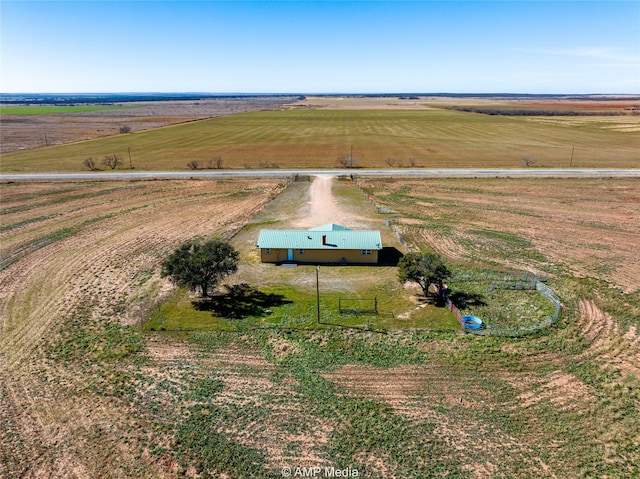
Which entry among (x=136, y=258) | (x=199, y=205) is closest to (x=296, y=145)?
(x=199, y=205)

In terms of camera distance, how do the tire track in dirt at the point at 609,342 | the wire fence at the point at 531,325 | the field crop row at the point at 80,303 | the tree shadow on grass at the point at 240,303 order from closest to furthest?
the field crop row at the point at 80,303 < the tire track in dirt at the point at 609,342 < the wire fence at the point at 531,325 < the tree shadow on grass at the point at 240,303

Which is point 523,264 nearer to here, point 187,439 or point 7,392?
point 187,439

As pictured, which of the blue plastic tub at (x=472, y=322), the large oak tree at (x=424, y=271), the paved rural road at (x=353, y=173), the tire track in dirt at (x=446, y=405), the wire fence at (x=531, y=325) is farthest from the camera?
the paved rural road at (x=353, y=173)

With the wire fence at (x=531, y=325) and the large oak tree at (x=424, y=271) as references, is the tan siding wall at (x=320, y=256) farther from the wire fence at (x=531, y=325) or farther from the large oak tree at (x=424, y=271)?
the wire fence at (x=531, y=325)

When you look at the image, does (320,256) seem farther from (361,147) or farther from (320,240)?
(361,147)

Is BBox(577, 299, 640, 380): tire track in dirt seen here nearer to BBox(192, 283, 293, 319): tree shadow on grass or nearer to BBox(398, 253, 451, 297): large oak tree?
BBox(398, 253, 451, 297): large oak tree

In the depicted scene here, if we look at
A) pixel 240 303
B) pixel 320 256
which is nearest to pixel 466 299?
pixel 320 256

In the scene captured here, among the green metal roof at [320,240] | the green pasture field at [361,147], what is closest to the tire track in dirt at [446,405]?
the green metal roof at [320,240]
